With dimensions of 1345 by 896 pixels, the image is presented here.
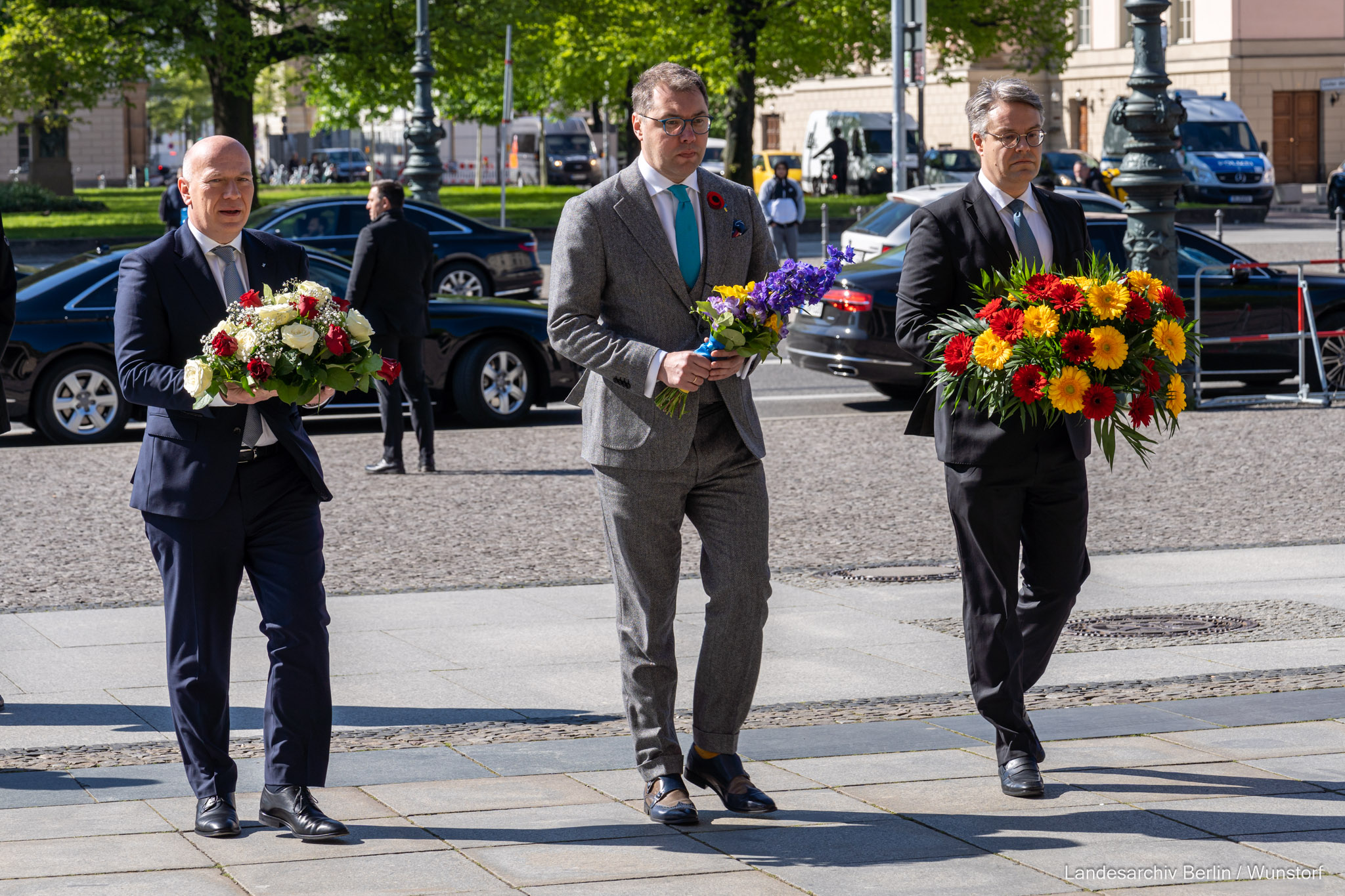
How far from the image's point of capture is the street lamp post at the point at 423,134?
2428 cm

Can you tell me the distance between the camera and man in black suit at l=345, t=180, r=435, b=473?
11.4 metres

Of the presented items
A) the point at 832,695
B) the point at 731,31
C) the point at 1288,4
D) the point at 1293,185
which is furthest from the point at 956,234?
the point at 1288,4

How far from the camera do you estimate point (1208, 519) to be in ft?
32.4

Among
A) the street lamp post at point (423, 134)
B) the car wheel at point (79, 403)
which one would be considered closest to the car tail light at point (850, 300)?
the car wheel at point (79, 403)

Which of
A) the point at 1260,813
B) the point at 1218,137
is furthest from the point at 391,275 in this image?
the point at 1218,137

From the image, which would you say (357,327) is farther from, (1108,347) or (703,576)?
(1108,347)

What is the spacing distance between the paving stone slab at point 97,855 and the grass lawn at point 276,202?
20713 mm

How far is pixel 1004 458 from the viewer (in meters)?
5.04

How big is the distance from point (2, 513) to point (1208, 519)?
636cm

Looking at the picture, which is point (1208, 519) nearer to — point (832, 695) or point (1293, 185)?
point (832, 695)

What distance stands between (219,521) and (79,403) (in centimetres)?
892

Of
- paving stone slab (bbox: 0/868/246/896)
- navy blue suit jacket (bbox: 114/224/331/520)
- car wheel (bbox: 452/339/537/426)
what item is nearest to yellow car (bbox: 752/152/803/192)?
car wheel (bbox: 452/339/537/426)

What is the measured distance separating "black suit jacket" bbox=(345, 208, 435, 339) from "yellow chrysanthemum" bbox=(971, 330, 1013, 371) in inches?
273

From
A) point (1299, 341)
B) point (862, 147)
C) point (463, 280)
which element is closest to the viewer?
point (1299, 341)
